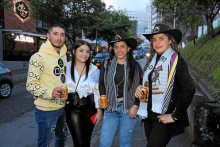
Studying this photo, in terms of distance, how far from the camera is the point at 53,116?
2.43m

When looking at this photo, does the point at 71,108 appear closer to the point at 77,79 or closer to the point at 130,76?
the point at 77,79

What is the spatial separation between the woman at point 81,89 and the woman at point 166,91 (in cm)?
71

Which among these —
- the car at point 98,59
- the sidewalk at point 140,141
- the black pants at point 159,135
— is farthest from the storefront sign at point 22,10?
the black pants at point 159,135

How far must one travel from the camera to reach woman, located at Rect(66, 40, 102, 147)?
258 cm

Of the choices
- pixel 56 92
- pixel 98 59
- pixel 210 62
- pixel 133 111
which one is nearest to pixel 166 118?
pixel 133 111

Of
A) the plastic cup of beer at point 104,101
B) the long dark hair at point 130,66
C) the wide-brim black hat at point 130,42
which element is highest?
the wide-brim black hat at point 130,42

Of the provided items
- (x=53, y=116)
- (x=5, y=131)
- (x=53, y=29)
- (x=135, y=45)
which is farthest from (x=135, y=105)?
(x=5, y=131)

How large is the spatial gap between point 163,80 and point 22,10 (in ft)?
Result: 67.0

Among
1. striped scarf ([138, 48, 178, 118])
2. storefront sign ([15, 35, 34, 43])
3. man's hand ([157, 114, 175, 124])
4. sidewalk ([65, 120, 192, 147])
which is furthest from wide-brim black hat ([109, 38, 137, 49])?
storefront sign ([15, 35, 34, 43])

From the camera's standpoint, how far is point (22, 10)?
63.4ft

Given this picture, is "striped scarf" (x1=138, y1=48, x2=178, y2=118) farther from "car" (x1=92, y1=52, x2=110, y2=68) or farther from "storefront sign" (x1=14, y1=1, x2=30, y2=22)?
"storefront sign" (x1=14, y1=1, x2=30, y2=22)

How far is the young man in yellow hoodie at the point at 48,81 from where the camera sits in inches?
88.9

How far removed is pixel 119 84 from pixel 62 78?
732 millimetres

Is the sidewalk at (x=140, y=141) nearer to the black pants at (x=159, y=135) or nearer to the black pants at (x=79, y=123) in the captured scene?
the black pants at (x=79, y=123)
